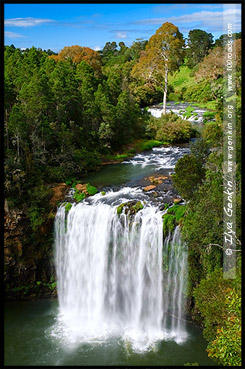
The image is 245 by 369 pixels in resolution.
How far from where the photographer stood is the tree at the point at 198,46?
54.8 meters

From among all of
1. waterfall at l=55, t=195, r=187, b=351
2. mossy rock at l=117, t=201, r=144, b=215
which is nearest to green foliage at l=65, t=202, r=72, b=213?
waterfall at l=55, t=195, r=187, b=351

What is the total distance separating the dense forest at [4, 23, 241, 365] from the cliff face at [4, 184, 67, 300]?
5cm

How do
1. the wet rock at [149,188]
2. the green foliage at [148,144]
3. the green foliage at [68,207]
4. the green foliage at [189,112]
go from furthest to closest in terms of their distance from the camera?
the green foliage at [189,112] < the green foliage at [148,144] < the wet rock at [149,188] < the green foliage at [68,207]

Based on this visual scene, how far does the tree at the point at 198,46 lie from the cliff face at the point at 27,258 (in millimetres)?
44575

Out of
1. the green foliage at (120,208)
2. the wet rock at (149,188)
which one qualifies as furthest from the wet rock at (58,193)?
the wet rock at (149,188)

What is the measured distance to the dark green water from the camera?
13773 mm

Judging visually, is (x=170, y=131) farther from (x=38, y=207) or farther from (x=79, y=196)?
(x=38, y=207)

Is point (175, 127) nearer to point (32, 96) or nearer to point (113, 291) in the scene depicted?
point (32, 96)

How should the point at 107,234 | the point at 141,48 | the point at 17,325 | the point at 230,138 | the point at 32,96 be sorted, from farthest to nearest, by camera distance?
the point at 141,48 < the point at 32,96 < the point at 107,234 < the point at 17,325 < the point at 230,138

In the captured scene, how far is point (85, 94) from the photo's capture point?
88.0ft

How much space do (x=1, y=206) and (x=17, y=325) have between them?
17.9 feet

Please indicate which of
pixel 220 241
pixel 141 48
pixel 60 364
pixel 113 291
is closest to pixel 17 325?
pixel 60 364

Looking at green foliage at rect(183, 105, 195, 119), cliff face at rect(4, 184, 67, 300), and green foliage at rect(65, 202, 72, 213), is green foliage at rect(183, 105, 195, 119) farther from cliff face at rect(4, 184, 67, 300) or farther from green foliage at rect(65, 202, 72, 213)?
cliff face at rect(4, 184, 67, 300)

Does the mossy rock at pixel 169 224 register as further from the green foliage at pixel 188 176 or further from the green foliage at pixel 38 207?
the green foliage at pixel 38 207
